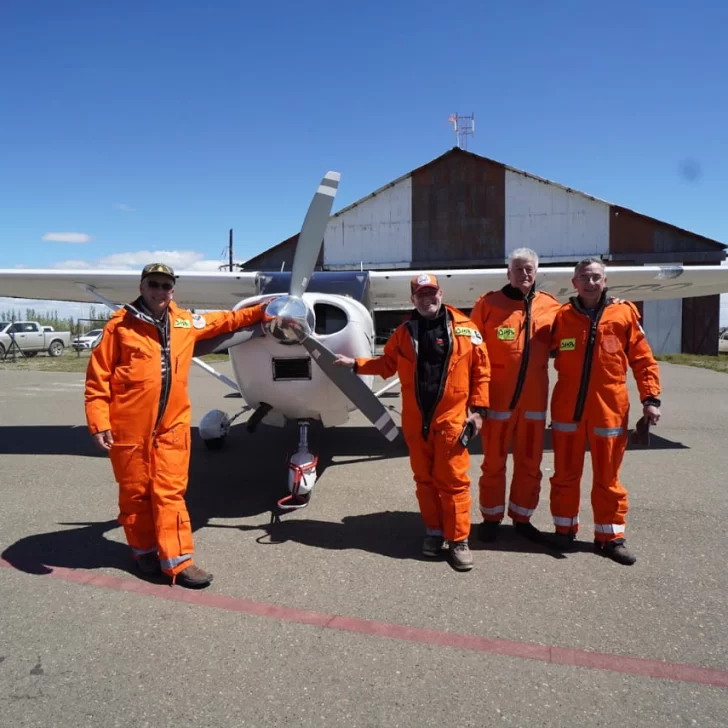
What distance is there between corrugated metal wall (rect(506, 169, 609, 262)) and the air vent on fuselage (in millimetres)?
19874

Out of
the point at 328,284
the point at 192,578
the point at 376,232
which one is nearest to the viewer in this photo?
the point at 192,578

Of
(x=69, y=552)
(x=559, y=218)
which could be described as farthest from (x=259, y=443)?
(x=559, y=218)

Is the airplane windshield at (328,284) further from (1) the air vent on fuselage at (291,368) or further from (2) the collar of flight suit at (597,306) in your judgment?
(2) the collar of flight suit at (597,306)

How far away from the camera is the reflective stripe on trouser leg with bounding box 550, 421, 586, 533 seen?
3545mm

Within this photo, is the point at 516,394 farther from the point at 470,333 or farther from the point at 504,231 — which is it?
the point at 504,231

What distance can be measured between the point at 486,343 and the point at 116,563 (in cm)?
278

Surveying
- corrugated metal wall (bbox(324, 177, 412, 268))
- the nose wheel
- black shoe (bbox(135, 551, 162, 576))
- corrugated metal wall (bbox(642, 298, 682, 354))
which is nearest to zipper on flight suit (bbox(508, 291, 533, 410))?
the nose wheel

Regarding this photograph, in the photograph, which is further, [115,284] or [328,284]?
[115,284]

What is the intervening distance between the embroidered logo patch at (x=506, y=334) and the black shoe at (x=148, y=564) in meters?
2.58

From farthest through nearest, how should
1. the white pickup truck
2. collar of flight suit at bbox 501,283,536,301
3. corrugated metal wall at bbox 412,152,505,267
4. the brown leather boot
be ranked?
the white pickup truck < corrugated metal wall at bbox 412,152,505,267 < collar of flight suit at bbox 501,283,536,301 < the brown leather boot

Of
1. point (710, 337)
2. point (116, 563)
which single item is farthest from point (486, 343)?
point (710, 337)

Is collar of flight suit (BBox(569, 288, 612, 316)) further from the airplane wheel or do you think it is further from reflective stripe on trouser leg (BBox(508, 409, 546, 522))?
the airplane wheel

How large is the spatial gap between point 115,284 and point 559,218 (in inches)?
759

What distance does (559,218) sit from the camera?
2230 cm
